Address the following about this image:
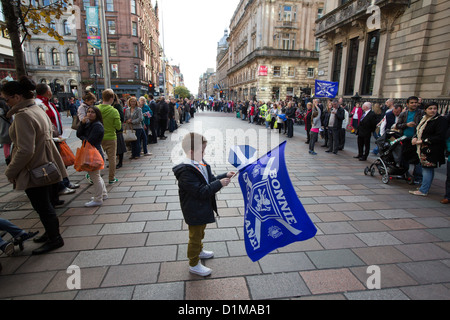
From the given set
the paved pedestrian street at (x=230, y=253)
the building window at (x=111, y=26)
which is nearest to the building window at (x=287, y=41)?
the building window at (x=111, y=26)

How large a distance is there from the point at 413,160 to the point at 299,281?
4.63 m

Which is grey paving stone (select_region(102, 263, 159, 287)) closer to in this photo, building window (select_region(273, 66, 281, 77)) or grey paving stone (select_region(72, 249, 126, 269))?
grey paving stone (select_region(72, 249, 126, 269))

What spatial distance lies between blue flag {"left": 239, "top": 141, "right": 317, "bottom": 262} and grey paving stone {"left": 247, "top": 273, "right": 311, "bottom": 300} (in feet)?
1.22

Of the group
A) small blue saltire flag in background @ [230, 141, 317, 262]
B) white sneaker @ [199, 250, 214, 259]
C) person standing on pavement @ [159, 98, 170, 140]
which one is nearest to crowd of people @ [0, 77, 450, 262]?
person standing on pavement @ [159, 98, 170, 140]

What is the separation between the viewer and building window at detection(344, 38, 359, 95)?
1817 centimetres

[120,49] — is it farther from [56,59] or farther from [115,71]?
[56,59]

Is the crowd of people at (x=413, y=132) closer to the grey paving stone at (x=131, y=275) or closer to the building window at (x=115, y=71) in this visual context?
the grey paving stone at (x=131, y=275)

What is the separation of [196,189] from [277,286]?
4.26 ft

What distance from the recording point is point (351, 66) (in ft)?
61.0

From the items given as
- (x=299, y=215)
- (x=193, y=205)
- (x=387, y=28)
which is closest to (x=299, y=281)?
(x=299, y=215)

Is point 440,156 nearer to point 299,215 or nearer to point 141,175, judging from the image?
point 299,215

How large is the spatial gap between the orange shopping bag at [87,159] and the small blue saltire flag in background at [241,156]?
117 inches

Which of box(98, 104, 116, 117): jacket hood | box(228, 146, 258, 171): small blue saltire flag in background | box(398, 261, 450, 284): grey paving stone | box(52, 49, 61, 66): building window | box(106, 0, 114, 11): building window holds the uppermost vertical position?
box(106, 0, 114, 11): building window

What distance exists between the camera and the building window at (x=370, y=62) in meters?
15.9
